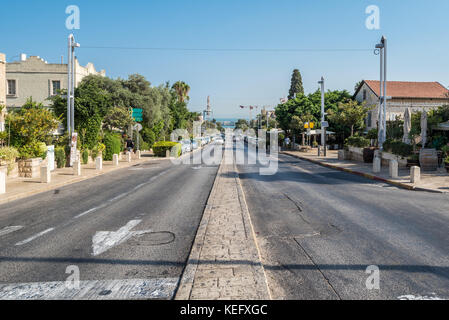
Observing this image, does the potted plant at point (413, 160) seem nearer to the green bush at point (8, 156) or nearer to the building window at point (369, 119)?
the green bush at point (8, 156)

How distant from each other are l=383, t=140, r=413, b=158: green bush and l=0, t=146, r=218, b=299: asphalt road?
13.2 m

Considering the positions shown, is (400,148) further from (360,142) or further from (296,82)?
(296,82)

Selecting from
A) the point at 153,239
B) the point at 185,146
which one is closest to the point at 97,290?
the point at 153,239

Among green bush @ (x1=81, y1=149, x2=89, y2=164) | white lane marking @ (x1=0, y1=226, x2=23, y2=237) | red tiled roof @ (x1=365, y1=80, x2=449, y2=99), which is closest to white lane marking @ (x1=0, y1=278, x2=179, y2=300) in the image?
white lane marking @ (x1=0, y1=226, x2=23, y2=237)

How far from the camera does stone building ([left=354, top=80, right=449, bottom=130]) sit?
4205cm

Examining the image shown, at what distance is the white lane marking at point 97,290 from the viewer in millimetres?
4277

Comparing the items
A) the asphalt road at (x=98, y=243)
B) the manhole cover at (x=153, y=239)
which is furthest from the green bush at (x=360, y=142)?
the manhole cover at (x=153, y=239)

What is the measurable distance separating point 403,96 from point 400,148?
25286 mm

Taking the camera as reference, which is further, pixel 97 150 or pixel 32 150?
pixel 97 150

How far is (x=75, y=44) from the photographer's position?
842 inches

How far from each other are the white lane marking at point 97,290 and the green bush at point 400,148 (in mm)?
18563

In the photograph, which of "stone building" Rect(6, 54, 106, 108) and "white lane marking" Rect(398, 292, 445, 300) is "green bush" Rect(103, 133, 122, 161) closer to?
"stone building" Rect(6, 54, 106, 108)

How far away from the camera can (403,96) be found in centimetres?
4197
